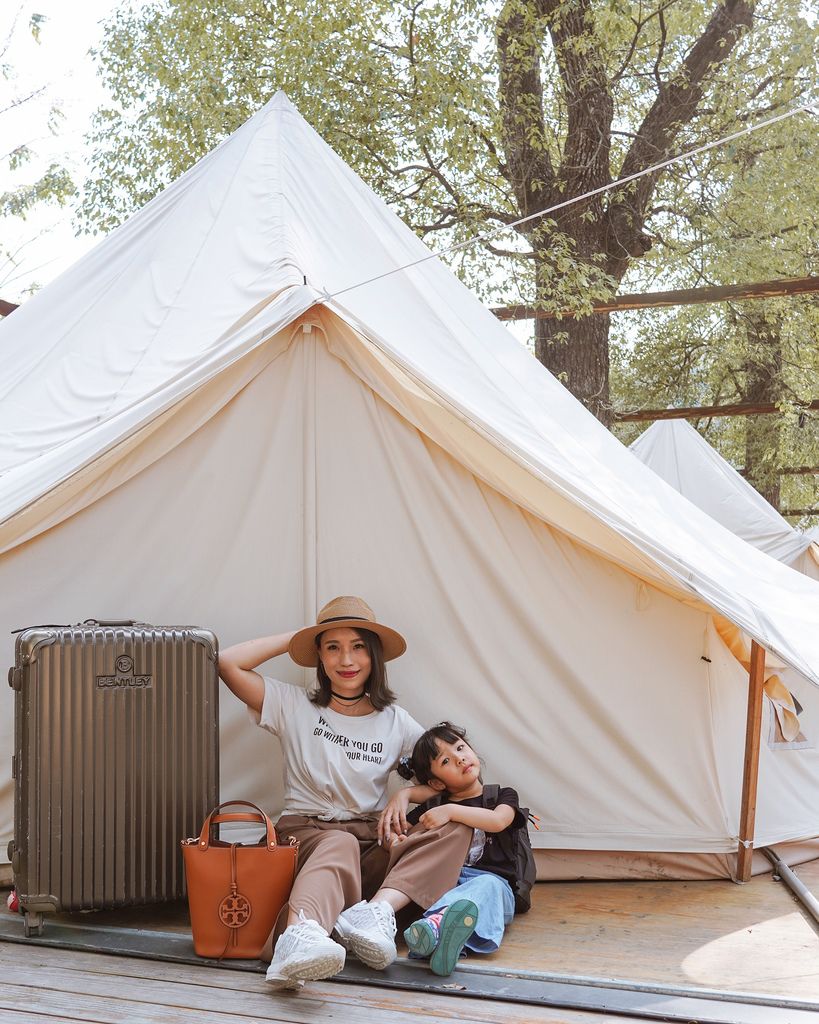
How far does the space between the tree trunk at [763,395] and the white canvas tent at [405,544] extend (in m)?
7.40

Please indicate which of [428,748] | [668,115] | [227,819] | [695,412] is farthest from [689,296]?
[227,819]

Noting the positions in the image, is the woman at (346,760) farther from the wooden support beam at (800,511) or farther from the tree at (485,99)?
the wooden support beam at (800,511)

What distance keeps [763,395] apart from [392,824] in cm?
1019

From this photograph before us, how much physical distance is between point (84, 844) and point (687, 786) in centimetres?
181

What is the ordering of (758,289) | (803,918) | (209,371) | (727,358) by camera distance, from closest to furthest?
(803,918)
(209,371)
(758,289)
(727,358)

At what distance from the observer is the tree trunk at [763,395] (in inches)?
429

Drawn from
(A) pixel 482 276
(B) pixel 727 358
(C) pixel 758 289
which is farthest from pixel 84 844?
(B) pixel 727 358

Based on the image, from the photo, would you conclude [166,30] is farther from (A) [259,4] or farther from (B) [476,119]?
(B) [476,119]

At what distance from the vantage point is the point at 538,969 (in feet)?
8.54

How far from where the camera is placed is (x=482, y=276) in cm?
909

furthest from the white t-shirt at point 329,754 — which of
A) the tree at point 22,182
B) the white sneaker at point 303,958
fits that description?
the tree at point 22,182

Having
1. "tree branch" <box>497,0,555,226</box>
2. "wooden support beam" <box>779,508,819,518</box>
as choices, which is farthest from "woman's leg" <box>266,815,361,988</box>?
"wooden support beam" <box>779,508,819,518</box>

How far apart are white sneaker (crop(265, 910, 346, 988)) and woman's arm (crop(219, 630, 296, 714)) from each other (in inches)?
33.4

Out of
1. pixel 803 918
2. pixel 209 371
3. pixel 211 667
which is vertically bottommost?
pixel 803 918
